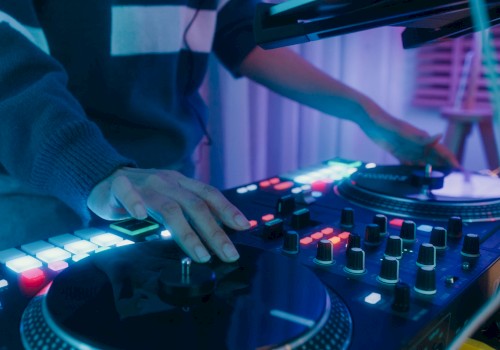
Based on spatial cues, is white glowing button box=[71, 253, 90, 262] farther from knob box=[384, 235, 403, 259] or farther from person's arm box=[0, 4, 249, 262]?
knob box=[384, 235, 403, 259]

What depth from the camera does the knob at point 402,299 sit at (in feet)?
1.65

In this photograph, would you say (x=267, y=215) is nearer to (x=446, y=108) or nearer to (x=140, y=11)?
(x=140, y=11)

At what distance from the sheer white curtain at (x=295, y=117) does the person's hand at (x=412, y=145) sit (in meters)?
0.68

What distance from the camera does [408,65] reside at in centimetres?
263

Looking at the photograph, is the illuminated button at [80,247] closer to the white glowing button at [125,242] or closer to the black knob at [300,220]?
the white glowing button at [125,242]

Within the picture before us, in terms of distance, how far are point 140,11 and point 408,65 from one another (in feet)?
6.21

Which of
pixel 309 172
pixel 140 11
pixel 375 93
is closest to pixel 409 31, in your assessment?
pixel 309 172

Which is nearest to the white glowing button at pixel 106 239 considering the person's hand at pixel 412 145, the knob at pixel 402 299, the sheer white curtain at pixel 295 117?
the knob at pixel 402 299

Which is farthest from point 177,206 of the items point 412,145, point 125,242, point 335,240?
point 412,145

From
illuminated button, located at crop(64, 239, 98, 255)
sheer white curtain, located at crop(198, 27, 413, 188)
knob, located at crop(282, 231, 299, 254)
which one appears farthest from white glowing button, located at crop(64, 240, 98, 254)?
sheer white curtain, located at crop(198, 27, 413, 188)

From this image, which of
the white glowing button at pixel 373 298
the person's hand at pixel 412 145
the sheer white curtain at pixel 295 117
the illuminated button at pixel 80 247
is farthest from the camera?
the sheer white curtain at pixel 295 117

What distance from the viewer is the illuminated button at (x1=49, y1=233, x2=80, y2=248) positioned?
649 mm

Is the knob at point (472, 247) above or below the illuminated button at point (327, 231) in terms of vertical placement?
above

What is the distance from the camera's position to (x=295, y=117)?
6.75 ft
